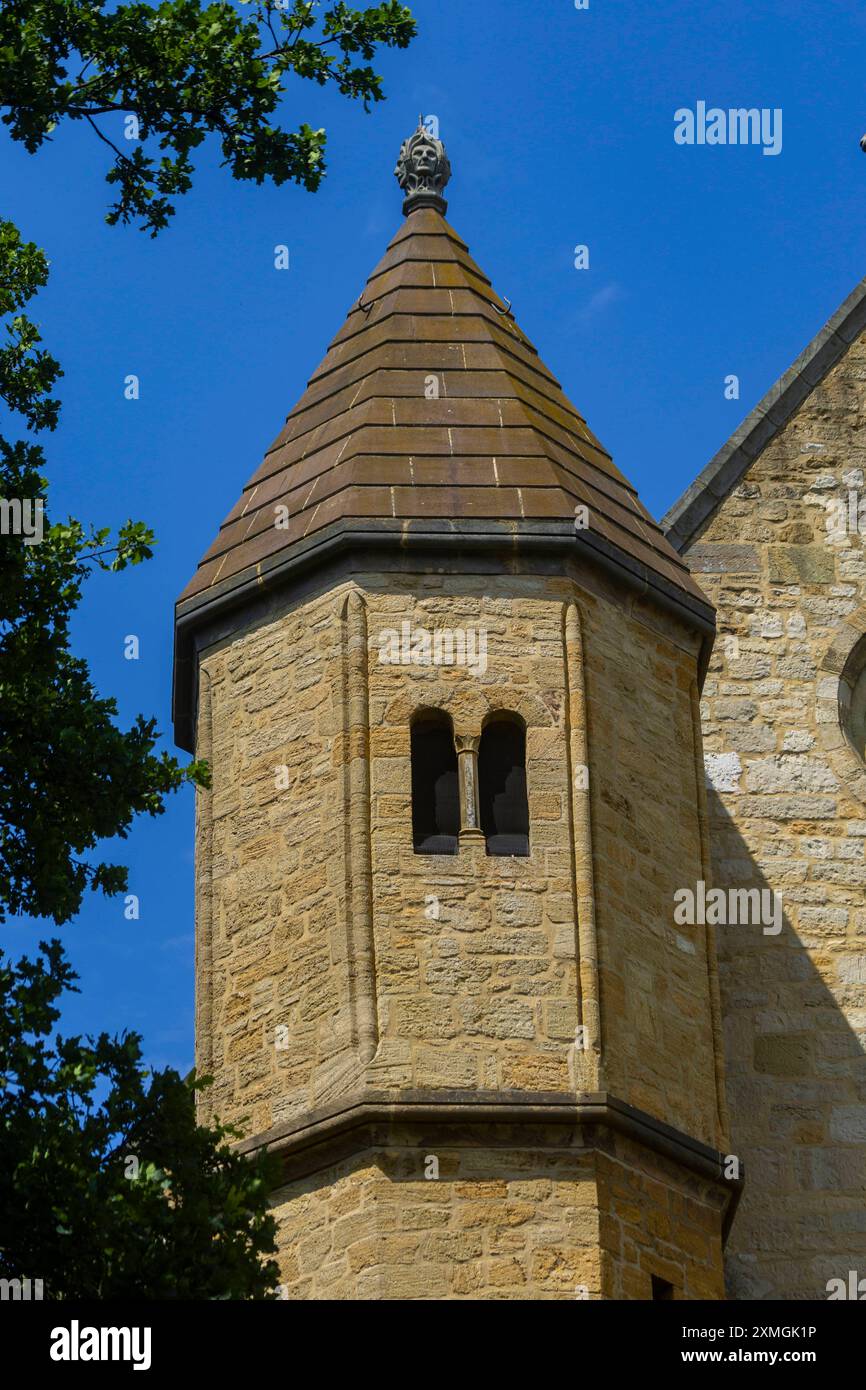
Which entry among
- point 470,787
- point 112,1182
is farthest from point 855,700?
point 112,1182

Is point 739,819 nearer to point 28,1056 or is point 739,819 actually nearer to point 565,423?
point 565,423

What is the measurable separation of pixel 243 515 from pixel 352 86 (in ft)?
15.4

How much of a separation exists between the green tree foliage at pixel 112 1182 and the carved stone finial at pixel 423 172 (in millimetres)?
8851

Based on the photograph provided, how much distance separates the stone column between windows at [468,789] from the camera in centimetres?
1744

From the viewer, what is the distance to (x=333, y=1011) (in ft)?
55.8

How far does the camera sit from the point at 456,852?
57.2 feet

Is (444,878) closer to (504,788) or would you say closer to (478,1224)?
(504,788)

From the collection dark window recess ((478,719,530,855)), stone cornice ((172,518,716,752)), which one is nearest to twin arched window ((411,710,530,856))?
dark window recess ((478,719,530,855))

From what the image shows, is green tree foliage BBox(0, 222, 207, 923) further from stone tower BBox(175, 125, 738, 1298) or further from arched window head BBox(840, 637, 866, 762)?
arched window head BBox(840, 637, 866, 762)

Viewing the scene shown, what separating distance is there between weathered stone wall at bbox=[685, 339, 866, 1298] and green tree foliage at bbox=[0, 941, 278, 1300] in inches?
233

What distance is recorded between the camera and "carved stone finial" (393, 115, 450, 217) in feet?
70.0

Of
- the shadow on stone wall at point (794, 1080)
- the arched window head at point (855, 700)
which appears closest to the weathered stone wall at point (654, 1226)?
the shadow on stone wall at point (794, 1080)

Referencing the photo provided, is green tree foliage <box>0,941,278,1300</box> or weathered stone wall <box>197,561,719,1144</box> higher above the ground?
weathered stone wall <box>197,561,719,1144</box>
